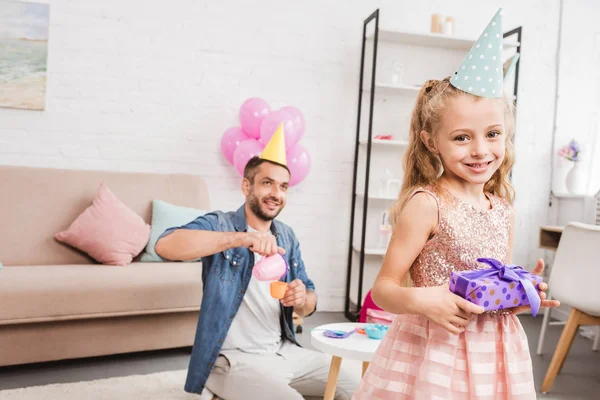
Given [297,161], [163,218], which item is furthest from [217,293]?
[297,161]

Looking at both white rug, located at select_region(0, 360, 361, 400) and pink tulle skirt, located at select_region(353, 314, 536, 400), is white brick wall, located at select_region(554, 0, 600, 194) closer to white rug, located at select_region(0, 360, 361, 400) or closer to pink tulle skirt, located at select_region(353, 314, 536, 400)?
white rug, located at select_region(0, 360, 361, 400)

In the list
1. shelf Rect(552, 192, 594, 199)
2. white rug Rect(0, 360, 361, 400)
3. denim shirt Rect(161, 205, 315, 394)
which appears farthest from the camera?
shelf Rect(552, 192, 594, 199)

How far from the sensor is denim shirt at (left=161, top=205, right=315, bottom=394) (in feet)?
6.48

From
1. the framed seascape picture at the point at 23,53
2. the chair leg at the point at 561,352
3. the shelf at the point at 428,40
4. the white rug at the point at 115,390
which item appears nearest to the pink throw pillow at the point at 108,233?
the white rug at the point at 115,390

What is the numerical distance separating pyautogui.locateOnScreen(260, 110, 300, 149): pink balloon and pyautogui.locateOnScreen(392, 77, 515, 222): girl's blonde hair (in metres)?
2.23

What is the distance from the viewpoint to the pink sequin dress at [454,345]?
3.50 ft

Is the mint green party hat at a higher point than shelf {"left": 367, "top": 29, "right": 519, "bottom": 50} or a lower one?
lower

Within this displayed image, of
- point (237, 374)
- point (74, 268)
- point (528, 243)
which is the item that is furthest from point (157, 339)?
point (528, 243)

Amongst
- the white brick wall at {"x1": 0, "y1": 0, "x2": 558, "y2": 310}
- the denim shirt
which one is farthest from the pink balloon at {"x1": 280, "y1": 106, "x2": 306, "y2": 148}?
the denim shirt

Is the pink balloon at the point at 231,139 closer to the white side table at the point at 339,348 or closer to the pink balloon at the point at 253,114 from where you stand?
the pink balloon at the point at 253,114

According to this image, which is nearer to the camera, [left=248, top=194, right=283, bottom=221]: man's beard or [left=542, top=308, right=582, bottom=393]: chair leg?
[left=248, top=194, right=283, bottom=221]: man's beard

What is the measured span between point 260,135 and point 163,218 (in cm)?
75

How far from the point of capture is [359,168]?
13.9ft

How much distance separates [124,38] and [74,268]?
1.56 m
